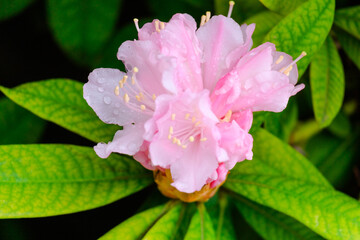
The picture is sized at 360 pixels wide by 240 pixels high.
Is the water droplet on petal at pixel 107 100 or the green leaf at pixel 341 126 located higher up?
the water droplet on petal at pixel 107 100

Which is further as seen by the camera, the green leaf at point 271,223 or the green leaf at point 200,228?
the green leaf at point 271,223

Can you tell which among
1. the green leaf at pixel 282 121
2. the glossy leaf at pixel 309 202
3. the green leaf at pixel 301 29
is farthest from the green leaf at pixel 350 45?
the glossy leaf at pixel 309 202

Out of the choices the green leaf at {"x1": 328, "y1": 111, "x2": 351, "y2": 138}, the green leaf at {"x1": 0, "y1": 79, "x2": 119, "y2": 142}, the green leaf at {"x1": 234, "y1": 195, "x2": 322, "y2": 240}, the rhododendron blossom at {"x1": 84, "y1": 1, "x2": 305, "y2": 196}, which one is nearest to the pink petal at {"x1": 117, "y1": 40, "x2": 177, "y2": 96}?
the rhododendron blossom at {"x1": 84, "y1": 1, "x2": 305, "y2": 196}

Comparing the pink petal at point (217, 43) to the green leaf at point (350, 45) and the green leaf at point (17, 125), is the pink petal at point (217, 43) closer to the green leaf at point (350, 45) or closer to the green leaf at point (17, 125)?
the green leaf at point (350, 45)

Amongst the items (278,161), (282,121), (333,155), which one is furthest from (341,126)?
Answer: (278,161)

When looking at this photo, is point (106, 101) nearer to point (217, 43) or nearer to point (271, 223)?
point (217, 43)

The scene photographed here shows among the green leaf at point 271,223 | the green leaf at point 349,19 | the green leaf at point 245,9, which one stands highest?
the green leaf at point 245,9
